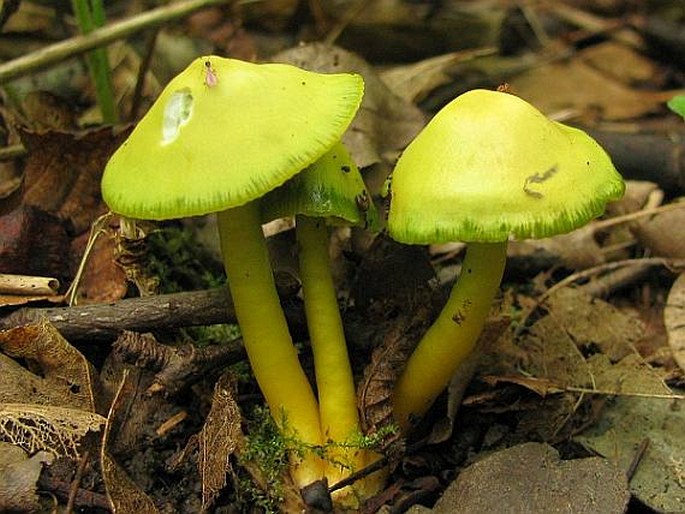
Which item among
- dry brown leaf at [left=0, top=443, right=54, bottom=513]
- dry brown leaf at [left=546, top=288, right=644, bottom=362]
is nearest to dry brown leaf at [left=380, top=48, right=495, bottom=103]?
dry brown leaf at [left=546, top=288, right=644, bottom=362]

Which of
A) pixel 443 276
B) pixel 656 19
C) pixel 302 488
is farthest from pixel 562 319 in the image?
pixel 656 19

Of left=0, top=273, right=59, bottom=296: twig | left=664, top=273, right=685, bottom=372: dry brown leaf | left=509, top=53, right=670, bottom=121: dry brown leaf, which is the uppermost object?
left=0, top=273, right=59, bottom=296: twig

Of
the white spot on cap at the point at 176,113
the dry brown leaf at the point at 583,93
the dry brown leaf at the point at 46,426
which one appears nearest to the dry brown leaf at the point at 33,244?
the dry brown leaf at the point at 46,426

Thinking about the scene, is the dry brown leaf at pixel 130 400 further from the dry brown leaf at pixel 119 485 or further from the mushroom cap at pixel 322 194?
the mushroom cap at pixel 322 194

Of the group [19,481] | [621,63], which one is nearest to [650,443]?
[19,481]

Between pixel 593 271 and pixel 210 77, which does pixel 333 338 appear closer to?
pixel 210 77

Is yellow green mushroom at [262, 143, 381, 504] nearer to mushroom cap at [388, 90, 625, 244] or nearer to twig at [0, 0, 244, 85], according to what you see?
mushroom cap at [388, 90, 625, 244]
